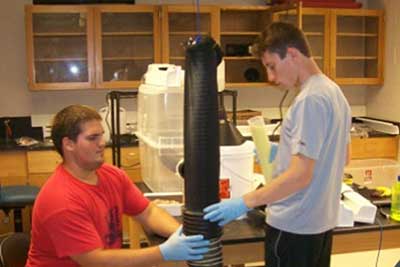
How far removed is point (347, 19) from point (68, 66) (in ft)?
8.26

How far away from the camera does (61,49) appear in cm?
448

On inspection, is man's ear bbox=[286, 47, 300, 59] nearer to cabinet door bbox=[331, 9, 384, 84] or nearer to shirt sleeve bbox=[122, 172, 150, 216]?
shirt sleeve bbox=[122, 172, 150, 216]

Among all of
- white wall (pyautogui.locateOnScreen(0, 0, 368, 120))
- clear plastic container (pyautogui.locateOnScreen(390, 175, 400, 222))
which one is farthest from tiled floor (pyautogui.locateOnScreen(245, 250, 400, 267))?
white wall (pyautogui.locateOnScreen(0, 0, 368, 120))

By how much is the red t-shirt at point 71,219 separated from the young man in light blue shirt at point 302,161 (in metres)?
0.47

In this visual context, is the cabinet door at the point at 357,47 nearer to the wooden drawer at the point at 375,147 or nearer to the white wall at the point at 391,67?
the white wall at the point at 391,67

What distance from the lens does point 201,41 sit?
1.20m

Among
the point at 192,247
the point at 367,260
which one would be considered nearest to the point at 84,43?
the point at 367,260

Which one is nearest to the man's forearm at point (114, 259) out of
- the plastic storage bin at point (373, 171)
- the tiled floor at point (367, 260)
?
the tiled floor at point (367, 260)

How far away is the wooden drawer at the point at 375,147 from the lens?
4.70m

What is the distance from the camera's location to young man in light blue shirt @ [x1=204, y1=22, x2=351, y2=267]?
6.04 feet

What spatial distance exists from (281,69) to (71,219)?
899 mm

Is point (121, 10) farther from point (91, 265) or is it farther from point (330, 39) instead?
point (91, 265)

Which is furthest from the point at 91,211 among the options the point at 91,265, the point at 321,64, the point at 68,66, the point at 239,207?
the point at 321,64

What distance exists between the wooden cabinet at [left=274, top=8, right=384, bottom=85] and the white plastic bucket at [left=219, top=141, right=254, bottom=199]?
2556 millimetres
